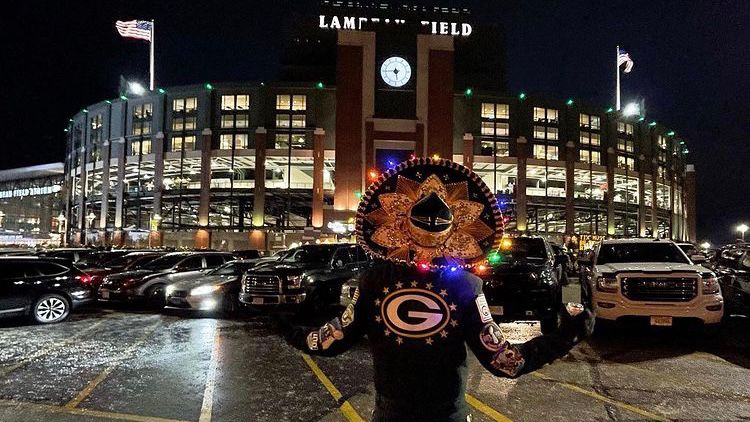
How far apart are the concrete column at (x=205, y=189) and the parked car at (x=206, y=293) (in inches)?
1700

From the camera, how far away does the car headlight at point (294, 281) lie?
13.8 metres

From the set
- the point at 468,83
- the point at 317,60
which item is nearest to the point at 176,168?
the point at 317,60

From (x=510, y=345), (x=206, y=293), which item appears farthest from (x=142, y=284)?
(x=510, y=345)

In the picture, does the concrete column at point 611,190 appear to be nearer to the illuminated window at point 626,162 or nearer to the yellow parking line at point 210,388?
the illuminated window at point 626,162

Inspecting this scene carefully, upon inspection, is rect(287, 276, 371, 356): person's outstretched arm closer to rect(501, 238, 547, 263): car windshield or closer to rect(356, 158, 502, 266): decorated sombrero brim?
rect(356, 158, 502, 266): decorated sombrero brim

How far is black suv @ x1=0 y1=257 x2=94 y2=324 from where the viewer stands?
12664 millimetres

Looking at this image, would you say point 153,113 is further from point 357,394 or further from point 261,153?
point 357,394

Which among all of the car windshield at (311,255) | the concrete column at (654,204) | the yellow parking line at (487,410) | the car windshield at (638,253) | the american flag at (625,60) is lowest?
the yellow parking line at (487,410)

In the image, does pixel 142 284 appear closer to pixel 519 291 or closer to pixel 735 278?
pixel 519 291

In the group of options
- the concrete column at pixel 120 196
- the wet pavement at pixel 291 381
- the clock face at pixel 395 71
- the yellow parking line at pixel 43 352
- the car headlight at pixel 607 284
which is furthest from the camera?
the concrete column at pixel 120 196

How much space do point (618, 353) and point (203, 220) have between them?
5309cm

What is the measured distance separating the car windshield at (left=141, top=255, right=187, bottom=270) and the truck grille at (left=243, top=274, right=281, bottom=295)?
16.2 ft

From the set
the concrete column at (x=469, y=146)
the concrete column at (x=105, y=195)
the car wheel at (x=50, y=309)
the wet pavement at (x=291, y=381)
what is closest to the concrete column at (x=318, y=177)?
the concrete column at (x=469, y=146)

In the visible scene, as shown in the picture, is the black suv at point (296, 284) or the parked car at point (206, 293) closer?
the black suv at point (296, 284)
